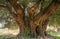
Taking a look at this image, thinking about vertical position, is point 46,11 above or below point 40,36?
above

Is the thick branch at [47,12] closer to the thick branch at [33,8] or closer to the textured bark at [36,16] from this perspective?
the textured bark at [36,16]

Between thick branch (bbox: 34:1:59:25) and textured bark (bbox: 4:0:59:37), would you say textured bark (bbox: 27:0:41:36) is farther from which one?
thick branch (bbox: 34:1:59:25)

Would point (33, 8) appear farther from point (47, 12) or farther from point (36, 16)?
point (47, 12)

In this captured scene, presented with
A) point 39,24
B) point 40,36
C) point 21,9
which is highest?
point 21,9

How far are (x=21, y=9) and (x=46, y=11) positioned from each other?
1.20 metres

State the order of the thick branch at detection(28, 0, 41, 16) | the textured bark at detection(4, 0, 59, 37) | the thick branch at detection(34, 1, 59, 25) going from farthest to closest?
the thick branch at detection(28, 0, 41, 16) → the textured bark at detection(4, 0, 59, 37) → the thick branch at detection(34, 1, 59, 25)

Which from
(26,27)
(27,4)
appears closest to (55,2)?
(27,4)

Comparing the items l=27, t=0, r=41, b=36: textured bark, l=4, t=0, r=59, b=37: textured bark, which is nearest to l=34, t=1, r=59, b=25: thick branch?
l=4, t=0, r=59, b=37: textured bark

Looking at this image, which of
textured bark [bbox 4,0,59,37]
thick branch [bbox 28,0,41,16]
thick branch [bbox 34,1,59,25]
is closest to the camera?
thick branch [bbox 34,1,59,25]

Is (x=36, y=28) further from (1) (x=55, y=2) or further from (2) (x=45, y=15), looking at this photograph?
(1) (x=55, y=2)

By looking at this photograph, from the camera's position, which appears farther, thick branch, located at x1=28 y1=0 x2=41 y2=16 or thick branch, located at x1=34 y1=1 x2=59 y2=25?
thick branch, located at x1=28 y1=0 x2=41 y2=16

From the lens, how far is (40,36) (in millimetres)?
9617

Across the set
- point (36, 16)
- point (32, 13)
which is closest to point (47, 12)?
point (36, 16)

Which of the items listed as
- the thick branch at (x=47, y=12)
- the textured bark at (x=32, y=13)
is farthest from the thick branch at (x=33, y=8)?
the thick branch at (x=47, y=12)
